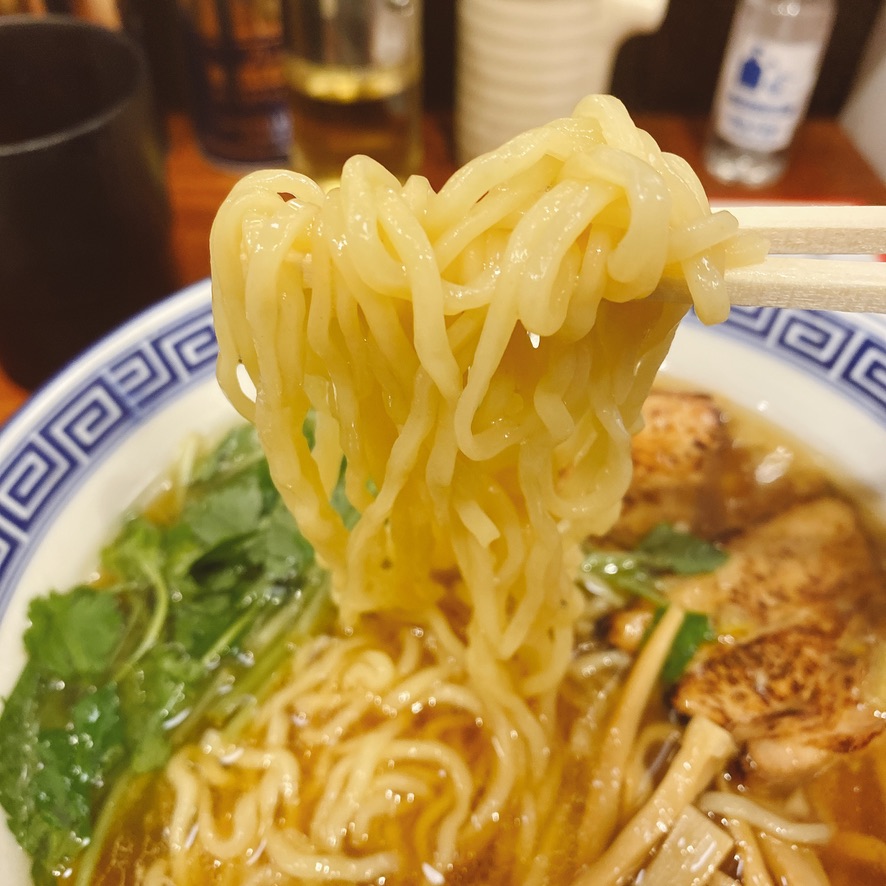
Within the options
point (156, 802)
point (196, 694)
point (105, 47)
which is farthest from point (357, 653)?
point (105, 47)

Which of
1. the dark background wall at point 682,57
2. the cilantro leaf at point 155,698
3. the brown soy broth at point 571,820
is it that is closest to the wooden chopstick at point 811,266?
the brown soy broth at point 571,820

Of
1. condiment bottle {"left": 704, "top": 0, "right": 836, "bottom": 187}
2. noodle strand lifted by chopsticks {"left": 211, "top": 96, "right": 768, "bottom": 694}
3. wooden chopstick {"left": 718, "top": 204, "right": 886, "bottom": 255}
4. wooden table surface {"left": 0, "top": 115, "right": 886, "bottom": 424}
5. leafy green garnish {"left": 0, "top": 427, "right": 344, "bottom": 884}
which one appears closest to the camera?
noodle strand lifted by chopsticks {"left": 211, "top": 96, "right": 768, "bottom": 694}

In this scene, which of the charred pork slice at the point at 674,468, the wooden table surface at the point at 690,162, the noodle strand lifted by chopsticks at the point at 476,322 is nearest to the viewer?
the noodle strand lifted by chopsticks at the point at 476,322

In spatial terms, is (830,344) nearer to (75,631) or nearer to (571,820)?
(571,820)

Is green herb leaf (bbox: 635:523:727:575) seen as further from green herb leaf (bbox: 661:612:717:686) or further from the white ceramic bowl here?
the white ceramic bowl

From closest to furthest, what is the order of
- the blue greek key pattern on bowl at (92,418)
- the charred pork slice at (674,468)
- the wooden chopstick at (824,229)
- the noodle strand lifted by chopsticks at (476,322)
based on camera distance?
the noodle strand lifted by chopsticks at (476,322) → the wooden chopstick at (824,229) → the blue greek key pattern on bowl at (92,418) → the charred pork slice at (674,468)

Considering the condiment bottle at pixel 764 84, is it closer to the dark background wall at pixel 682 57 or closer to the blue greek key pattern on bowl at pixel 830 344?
the dark background wall at pixel 682 57

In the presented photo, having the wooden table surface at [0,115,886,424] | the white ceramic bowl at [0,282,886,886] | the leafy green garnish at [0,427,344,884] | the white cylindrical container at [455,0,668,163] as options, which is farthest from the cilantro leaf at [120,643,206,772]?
the white cylindrical container at [455,0,668,163]

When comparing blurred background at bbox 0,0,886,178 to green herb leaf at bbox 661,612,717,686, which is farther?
blurred background at bbox 0,0,886,178

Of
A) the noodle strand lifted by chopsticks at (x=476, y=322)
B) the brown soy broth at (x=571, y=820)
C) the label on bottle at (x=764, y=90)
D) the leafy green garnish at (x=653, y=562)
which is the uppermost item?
the noodle strand lifted by chopsticks at (x=476, y=322)
